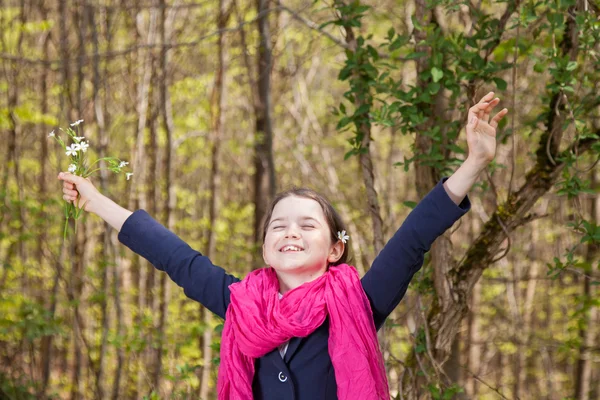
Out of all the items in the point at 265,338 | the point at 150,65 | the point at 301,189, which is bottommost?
the point at 265,338

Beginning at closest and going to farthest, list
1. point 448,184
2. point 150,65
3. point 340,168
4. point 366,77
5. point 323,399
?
point 448,184, point 323,399, point 366,77, point 150,65, point 340,168

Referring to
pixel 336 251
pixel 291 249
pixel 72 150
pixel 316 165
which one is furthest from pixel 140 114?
pixel 291 249

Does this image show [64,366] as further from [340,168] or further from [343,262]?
[343,262]

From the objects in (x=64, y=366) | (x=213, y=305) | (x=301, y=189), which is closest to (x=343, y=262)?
(x=301, y=189)

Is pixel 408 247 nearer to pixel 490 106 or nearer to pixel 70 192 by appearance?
pixel 490 106

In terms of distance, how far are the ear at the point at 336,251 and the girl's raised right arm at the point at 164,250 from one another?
34 centimetres

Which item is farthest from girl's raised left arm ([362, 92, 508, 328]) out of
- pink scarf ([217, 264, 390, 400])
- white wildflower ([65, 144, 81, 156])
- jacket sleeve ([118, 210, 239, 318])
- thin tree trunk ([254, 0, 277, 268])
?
thin tree trunk ([254, 0, 277, 268])

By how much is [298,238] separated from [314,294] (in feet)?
0.66

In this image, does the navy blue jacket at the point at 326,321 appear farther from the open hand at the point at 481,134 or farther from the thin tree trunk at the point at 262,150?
the thin tree trunk at the point at 262,150

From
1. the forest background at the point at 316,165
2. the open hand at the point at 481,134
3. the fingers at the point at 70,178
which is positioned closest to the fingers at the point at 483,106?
the open hand at the point at 481,134

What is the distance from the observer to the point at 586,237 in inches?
119

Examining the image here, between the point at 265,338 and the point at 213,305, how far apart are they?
36 centimetres

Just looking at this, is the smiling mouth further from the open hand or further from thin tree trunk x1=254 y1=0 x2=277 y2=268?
thin tree trunk x1=254 y1=0 x2=277 y2=268

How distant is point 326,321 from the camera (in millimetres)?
2219
